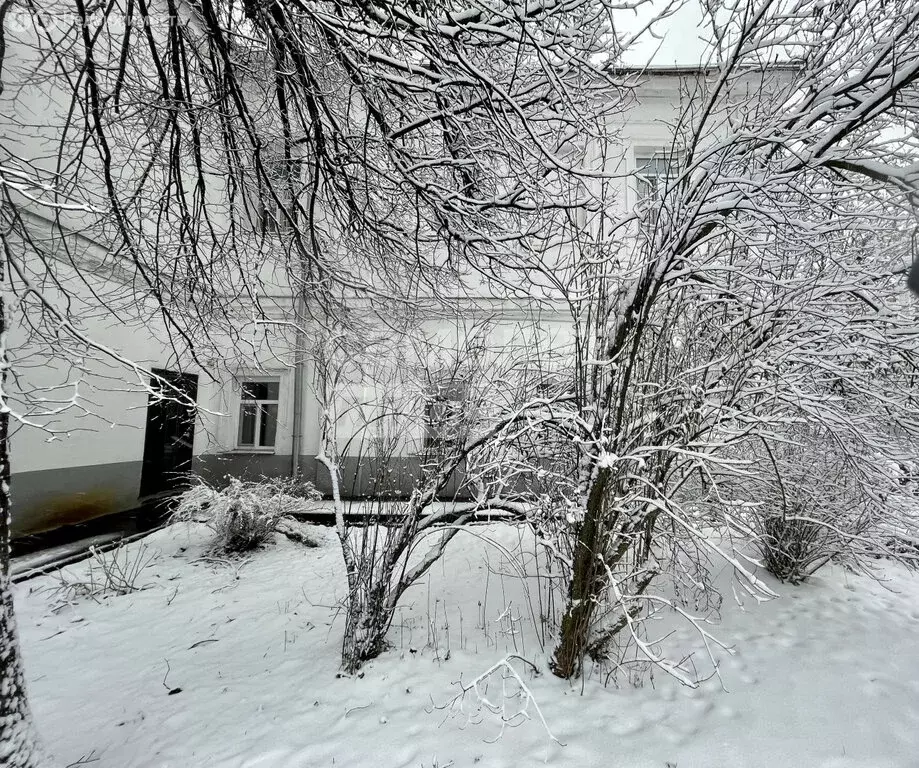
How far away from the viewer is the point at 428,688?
3.71 m

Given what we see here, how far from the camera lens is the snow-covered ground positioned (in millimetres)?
3055

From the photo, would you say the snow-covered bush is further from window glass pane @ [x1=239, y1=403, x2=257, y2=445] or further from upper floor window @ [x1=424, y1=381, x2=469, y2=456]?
window glass pane @ [x1=239, y1=403, x2=257, y2=445]

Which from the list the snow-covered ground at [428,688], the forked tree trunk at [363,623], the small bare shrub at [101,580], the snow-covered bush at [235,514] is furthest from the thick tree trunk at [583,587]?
the small bare shrub at [101,580]

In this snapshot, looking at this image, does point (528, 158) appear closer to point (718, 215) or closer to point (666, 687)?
point (718, 215)

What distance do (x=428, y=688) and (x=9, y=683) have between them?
2.48 m

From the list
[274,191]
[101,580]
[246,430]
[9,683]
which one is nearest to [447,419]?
[274,191]

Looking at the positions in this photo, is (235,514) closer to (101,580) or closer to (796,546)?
(101,580)

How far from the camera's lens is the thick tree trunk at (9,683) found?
2.56 meters

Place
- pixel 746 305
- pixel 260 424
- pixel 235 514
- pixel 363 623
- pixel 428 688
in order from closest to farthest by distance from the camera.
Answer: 1. pixel 746 305
2. pixel 428 688
3. pixel 363 623
4. pixel 235 514
5. pixel 260 424

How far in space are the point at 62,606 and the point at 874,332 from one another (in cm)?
740

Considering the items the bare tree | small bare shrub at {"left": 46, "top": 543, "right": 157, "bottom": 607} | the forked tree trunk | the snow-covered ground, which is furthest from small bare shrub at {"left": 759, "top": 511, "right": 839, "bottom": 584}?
small bare shrub at {"left": 46, "top": 543, "right": 157, "bottom": 607}

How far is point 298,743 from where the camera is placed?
3.13 m

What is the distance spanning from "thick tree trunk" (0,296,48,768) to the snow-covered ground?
45cm

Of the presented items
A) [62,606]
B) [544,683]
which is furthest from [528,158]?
[62,606]
